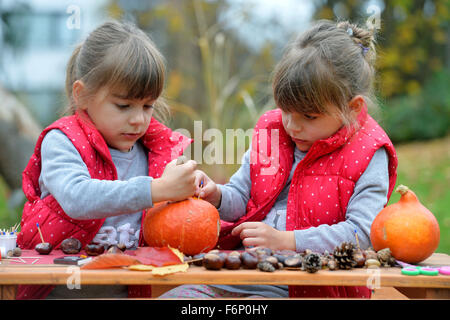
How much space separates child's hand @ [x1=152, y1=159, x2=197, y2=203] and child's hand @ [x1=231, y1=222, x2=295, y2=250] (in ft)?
1.03

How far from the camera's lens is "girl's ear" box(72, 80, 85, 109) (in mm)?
2342

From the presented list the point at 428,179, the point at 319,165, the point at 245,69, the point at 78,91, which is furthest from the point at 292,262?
the point at 428,179

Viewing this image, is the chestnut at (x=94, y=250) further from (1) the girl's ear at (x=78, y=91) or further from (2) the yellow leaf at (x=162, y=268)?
(1) the girl's ear at (x=78, y=91)

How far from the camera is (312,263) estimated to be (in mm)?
1692

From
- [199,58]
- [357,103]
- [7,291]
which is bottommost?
[7,291]

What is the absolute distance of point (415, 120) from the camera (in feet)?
35.8

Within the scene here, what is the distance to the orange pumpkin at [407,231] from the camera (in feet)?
6.10

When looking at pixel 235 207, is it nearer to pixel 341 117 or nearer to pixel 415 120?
pixel 341 117

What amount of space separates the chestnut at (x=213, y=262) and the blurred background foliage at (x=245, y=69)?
3.42 meters

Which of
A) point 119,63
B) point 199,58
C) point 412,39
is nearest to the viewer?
point 119,63

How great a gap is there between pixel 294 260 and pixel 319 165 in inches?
26.7

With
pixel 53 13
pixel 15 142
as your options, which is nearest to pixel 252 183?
pixel 15 142

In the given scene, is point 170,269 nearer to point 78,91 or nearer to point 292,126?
point 292,126

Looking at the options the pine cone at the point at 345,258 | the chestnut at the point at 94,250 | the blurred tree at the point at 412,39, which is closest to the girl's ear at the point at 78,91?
the chestnut at the point at 94,250
